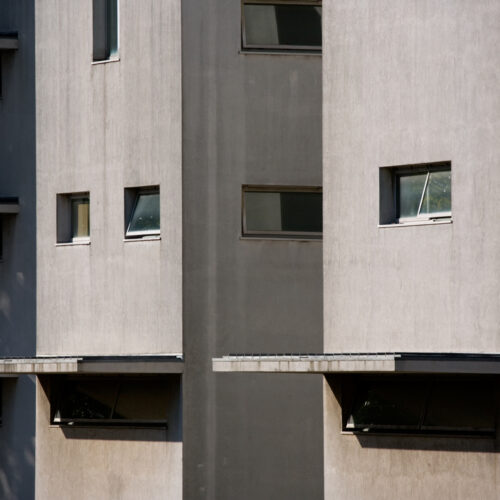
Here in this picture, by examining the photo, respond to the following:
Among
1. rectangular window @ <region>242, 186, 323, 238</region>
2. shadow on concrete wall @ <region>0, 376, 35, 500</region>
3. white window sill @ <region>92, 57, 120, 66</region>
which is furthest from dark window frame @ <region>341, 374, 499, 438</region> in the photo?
shadow on concrete wall @ <region>0, 376, 35, 500</region>

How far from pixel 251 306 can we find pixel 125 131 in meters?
3.30

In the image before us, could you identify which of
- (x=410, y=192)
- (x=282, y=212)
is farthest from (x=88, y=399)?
(x=410, y=192)

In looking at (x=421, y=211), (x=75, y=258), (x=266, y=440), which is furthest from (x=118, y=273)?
(x=421, y=211)

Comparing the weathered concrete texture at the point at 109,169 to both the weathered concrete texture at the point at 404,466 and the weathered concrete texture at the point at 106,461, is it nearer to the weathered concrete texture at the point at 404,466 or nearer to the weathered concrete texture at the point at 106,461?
the weathered concrete texture at the point at 106,461

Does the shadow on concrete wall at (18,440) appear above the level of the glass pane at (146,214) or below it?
below

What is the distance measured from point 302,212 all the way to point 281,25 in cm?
291

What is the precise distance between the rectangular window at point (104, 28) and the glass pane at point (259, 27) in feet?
7.00

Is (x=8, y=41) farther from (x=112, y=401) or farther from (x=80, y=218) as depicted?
(x=112, y=401)

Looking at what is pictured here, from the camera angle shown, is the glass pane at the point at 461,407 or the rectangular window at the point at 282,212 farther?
the rectangular window at the point at 282,212

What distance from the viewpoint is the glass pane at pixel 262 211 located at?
2138 cm

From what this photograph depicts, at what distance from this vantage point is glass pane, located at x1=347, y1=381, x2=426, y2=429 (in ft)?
59.0

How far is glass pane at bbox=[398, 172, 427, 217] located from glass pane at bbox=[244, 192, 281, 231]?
335 centimetres

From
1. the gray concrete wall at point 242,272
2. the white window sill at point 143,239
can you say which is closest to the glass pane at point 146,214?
the white window sill at point 143,239

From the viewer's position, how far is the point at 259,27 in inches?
851
